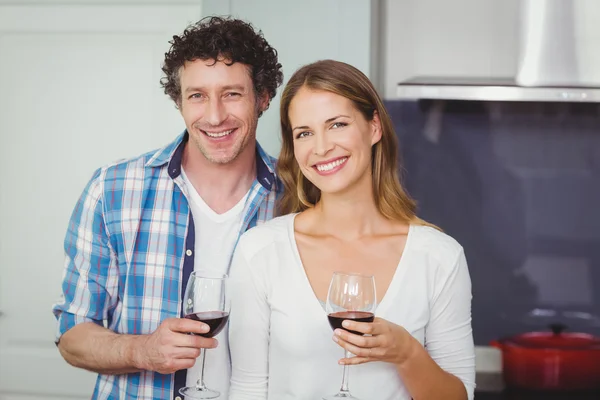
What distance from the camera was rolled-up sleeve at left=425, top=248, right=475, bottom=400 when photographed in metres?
2.00

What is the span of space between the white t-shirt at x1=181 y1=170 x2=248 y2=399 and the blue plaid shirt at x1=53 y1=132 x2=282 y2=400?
0.09ft

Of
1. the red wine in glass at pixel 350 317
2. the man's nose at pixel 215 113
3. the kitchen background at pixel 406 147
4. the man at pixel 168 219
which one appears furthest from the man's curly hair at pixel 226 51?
the kitchen background at pixel 406 147

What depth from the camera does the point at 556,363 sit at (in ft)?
9.86

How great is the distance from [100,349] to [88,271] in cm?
23

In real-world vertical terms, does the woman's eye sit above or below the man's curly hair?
below

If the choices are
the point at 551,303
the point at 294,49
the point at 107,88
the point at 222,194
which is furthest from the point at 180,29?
the point at 551,303

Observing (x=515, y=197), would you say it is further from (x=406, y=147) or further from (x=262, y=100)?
(x=262, y=100)

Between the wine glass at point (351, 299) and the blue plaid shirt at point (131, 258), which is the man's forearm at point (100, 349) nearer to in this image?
the blue plaid shirt at point (131, 258)

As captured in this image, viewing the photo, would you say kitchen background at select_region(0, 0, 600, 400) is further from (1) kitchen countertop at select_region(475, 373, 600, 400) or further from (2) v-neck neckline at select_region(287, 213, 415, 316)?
(2) v-neck neckline at select_region(287, 213, 415, 316)

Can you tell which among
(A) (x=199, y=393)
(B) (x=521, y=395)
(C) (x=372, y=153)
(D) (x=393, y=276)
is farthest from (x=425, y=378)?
(B) (x=521, y=395)

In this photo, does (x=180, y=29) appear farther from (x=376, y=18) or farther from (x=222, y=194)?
(x=222, y=194)

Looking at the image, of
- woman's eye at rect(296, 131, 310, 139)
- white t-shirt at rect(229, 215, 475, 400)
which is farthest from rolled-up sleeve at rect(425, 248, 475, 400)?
woman's eye at rect(296, 131, 310, 139)

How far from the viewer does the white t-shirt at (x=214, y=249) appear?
2.09 m

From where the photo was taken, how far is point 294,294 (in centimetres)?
198
